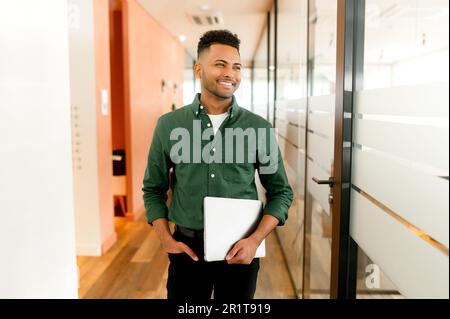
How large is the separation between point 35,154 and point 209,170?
73cm

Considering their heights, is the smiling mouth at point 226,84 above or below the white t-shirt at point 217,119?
above

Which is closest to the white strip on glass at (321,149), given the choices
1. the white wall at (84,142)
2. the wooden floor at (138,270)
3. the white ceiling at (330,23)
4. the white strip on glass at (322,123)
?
the white strip on glass at (322,123)

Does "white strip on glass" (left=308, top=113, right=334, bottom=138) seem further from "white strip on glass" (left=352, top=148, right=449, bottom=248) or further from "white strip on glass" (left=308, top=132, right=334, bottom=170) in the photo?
"white strip on glass" (left=352, top=148, right=449, bottom=248)

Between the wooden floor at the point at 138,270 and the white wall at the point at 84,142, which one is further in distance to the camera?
the white wall at the point at 84,142

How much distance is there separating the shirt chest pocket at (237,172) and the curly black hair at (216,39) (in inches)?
8.9

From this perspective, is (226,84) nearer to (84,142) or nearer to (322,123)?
(322,123)

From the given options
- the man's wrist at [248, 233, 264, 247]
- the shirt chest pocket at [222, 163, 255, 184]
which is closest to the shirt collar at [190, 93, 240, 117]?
the shirt chest pocket at [222, 163, 255, 184]

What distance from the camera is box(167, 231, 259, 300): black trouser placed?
0.90m

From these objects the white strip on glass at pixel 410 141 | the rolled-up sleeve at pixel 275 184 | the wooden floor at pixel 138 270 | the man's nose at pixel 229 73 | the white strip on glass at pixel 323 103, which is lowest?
the wooden floor at pixel 138 270

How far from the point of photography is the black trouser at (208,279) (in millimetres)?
895

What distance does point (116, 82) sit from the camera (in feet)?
9.70

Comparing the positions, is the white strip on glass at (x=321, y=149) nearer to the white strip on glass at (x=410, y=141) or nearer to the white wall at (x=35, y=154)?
the white strip on glass at (x=410, y=141)

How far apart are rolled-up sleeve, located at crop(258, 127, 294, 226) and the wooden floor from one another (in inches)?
3.5

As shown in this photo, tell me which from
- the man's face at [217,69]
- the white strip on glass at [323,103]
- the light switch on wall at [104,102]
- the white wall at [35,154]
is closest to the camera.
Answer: the man's face at [217,69]
